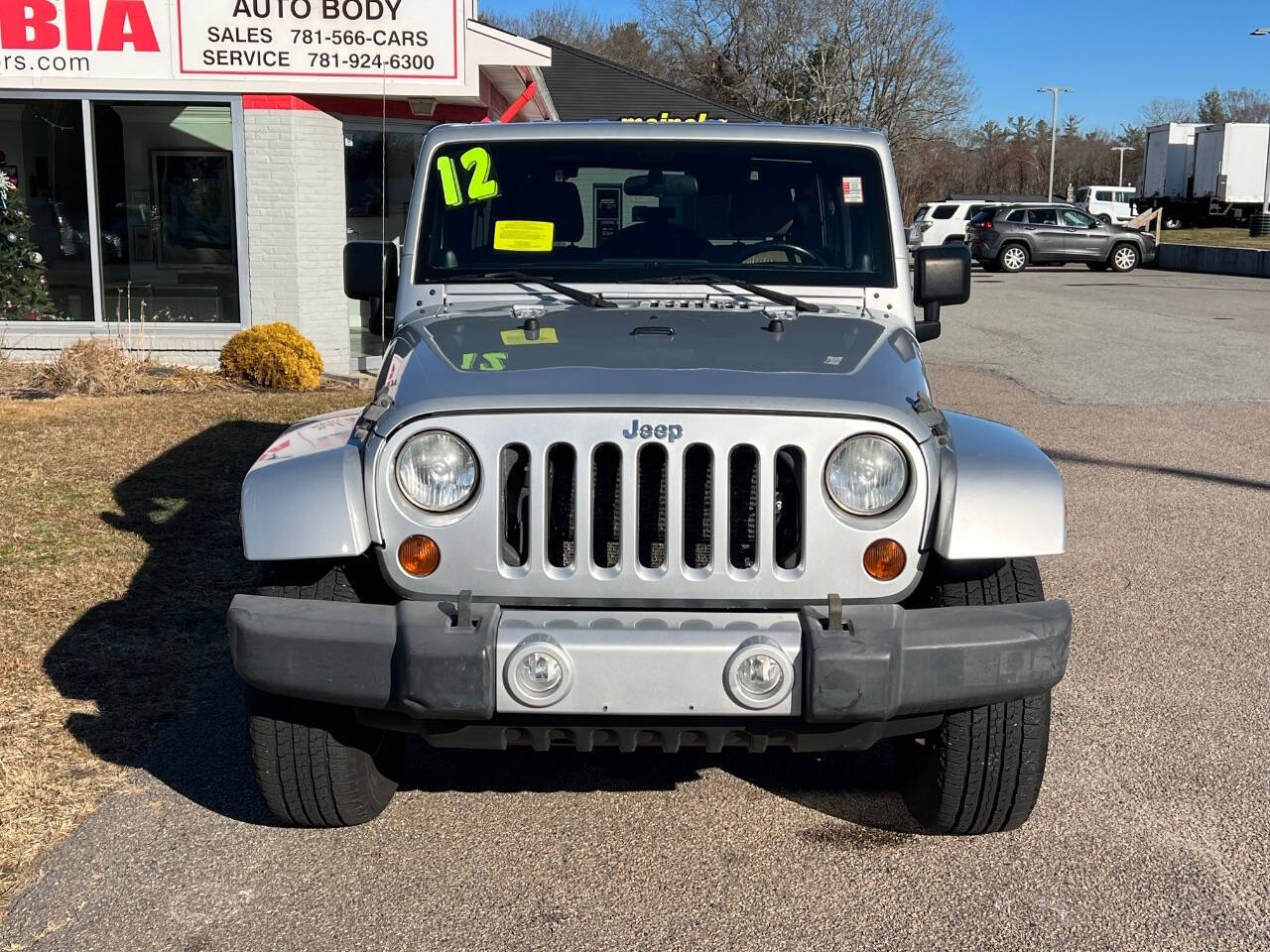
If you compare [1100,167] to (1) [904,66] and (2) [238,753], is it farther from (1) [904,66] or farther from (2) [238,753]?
(2) [238,753]

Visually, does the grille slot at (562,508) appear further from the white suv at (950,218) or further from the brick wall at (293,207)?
the white suv at (950,218)

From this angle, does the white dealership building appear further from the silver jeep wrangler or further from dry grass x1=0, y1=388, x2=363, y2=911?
the silver jeep wrangler

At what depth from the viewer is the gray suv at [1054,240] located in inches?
1348

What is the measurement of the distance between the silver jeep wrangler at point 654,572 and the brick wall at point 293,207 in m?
9.77

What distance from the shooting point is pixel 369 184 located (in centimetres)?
1399

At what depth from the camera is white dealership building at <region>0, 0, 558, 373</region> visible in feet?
41.0

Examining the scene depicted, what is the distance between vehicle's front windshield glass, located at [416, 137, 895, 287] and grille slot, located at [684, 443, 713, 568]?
1.35 meters

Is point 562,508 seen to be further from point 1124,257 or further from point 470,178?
point 1124,257

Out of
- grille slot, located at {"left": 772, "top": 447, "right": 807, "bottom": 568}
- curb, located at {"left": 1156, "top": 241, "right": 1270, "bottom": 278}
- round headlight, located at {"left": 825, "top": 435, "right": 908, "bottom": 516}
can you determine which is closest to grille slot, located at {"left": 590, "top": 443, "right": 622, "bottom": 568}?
grille slot, located at {"left": 772, "top": 447, "right": 807, "bottom": 568}

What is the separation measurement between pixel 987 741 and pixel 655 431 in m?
1.15

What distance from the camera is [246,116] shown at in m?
12.8

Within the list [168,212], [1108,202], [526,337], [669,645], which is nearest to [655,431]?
[669,645]

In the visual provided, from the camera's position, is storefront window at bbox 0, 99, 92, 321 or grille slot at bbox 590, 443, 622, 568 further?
storefront window at bbox 0, 99, 92, 321

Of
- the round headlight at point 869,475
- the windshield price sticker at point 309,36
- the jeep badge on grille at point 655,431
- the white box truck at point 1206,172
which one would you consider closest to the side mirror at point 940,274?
the round headlight at point 869,475
